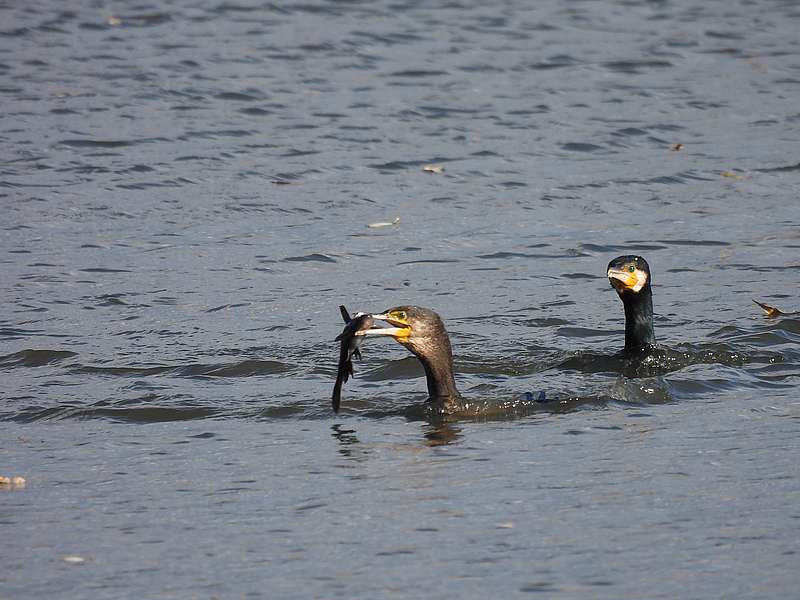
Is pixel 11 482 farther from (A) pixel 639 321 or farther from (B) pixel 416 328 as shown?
(A) pixel 639 321

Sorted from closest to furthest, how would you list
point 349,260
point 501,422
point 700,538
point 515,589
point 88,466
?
point 515,589
point 700,538
point 88,466
point 501,422
point 349,260

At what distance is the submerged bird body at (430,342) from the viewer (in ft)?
29.8

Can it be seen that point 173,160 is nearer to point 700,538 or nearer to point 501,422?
point 501,422

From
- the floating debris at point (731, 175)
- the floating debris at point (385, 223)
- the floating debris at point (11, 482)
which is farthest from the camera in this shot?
the floating debris at point (731, 175)

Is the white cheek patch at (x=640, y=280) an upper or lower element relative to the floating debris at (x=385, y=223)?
upper

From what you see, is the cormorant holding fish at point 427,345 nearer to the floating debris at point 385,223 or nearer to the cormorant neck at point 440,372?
the cormorant neck at point 440,372

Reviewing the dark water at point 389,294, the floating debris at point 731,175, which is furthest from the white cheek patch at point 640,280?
the floating debris at point 731,175

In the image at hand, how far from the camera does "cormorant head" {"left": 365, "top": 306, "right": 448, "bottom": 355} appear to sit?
9.07 metres

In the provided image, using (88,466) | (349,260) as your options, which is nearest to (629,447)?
(88,466)

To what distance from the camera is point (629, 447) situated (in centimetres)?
802

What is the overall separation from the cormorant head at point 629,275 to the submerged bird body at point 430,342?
5.88 feet

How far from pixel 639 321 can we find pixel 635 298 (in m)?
0.16

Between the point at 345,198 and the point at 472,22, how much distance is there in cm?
939

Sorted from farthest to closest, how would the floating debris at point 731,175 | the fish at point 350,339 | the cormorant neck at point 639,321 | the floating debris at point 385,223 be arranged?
the floating debris at point 731,175
the floating debris at point 385,223
the cormorant neck at point 639,321
the fish at point 350,339
